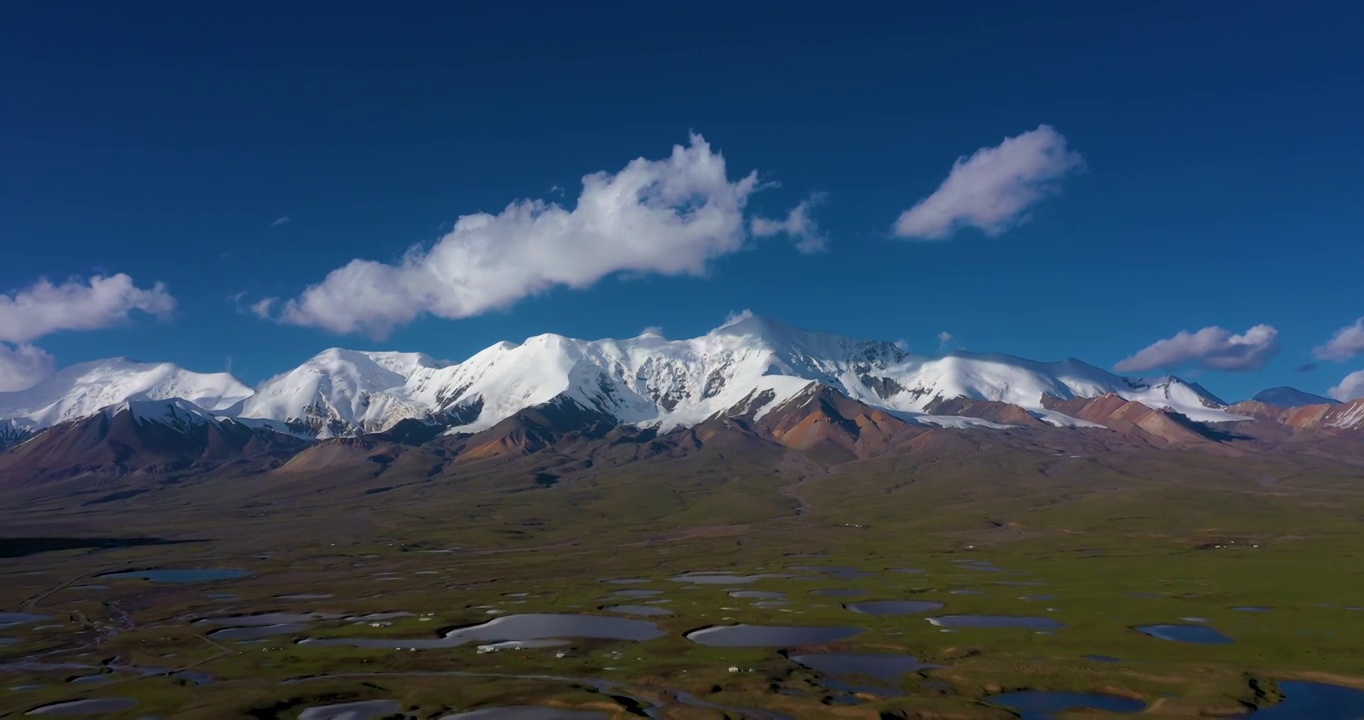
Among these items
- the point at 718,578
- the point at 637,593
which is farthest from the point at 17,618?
the point at 718,578

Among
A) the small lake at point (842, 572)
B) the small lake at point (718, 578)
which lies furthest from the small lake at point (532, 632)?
the small lake at point (842, 572)

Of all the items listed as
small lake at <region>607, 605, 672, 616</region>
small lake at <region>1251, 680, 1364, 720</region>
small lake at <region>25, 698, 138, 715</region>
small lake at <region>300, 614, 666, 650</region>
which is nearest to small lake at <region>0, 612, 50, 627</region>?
small lake at <region>300, 614, 666, 650</region>

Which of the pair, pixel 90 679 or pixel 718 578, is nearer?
pixel 90 679

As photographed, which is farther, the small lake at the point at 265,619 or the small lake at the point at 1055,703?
the small lake at the point at 265,619

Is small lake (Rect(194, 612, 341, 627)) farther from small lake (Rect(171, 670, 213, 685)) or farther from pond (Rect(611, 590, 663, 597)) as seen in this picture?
pond (Rect(611, 590, 663, 597))

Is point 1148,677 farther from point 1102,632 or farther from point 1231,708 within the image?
point 1102,632

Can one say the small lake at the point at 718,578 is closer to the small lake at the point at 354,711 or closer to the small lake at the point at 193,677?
the small lake at the point at 193,677

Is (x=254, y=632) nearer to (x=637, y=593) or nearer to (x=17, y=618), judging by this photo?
(x=17, y=618)
